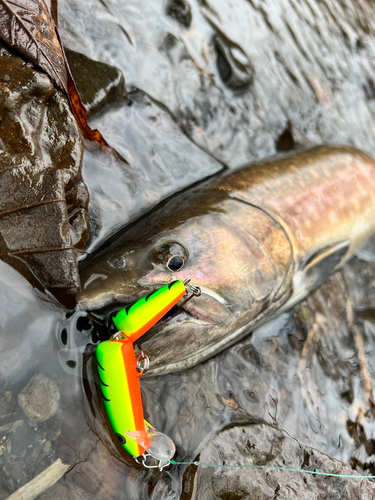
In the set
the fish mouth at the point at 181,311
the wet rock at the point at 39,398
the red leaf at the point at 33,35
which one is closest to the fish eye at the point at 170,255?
the fish mouth at the point at 181,311

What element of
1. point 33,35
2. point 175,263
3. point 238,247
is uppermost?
point 33,35

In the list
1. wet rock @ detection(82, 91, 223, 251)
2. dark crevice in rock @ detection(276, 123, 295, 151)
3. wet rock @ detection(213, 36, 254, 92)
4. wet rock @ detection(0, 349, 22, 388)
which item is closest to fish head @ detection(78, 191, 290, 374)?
wet rock @ detection(82, 91, 223, 251)

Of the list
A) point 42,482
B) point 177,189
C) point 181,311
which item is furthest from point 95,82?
point 42,482

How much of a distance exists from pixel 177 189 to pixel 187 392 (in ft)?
4.30

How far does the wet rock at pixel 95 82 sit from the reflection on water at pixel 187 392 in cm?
127

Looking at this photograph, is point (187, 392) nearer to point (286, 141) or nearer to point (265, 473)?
point (265, 473)

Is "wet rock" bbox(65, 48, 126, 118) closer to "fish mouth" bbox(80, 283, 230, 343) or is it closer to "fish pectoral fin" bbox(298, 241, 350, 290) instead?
"fish mouth" bbox(80, 283, 230, 343)

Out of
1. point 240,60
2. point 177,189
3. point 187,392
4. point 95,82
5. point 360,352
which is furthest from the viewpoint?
point 240,60

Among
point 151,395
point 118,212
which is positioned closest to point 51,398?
point 151,395

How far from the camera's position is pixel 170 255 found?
2182 millimetres

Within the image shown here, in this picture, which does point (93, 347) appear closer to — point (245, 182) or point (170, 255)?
point (170, 255)

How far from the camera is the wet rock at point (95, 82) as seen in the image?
2615mm

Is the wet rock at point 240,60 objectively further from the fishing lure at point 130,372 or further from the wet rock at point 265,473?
the wet rock at point 265,473

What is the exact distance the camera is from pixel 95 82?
8.77 feet
